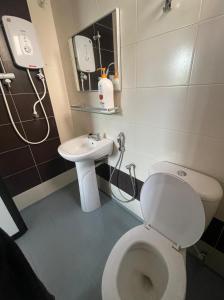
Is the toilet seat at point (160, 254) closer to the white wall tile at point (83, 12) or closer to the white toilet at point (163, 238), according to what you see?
the white toilet at point (163, 238)

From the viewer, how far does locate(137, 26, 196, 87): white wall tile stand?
0.74 meters

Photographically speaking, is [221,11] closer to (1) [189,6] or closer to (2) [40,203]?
(1) [189,6]

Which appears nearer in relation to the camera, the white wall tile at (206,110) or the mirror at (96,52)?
the white wall tile at (206,110)

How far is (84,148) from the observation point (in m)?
1.51

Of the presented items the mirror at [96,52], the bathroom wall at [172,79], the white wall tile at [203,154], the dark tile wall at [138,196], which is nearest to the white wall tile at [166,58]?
the bathroom wall at [172,79]

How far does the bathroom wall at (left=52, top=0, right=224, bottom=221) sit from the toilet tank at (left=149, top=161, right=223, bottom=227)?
0.19 ft

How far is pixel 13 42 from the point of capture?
1.22m

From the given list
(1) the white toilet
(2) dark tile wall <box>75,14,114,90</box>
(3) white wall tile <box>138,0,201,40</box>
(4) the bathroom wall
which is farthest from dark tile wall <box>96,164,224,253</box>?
(3) white wall tile <box>138,0,201,40</box>

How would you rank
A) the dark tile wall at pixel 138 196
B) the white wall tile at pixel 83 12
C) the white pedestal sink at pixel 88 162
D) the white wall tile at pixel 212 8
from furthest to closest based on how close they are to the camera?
1. the white pedestal sink at pixel 88 162
2. the white wall tile at pixel 83 12
3. the dark tile wall at pixel 138 196
4. the white wall tile at pixel 212 8

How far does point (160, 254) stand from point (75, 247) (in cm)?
81

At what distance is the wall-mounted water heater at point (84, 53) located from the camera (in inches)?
49.5

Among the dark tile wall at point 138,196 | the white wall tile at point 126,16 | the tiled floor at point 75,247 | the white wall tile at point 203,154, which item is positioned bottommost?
the tiled floor at point 75,247

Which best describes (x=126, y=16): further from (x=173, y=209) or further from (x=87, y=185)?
(x=87, y=185)

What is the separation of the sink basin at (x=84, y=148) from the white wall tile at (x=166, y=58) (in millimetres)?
603
